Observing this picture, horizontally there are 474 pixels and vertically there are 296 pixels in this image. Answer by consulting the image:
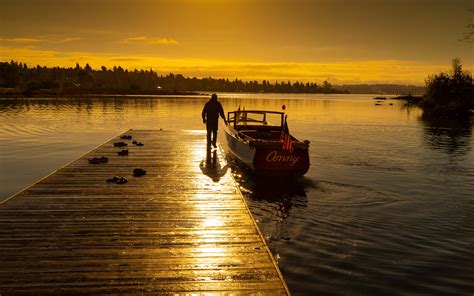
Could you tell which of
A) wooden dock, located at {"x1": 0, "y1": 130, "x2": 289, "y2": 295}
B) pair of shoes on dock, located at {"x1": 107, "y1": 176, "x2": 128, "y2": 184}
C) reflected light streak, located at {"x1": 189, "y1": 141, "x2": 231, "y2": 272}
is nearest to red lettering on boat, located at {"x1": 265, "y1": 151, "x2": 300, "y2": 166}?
reflected light streak, located at {"x1": 189, "y1": 141, "x2": 231, "y2": 272}

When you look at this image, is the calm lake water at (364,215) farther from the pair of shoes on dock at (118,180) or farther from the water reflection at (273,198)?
the pair of shoes on dock at (118,180)

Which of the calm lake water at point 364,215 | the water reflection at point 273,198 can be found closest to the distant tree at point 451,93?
the calm lake water at point 364,215

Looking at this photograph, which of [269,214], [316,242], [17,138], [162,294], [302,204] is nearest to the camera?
[162,294]

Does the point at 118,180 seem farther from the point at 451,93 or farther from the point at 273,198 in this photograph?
the point at 451,93

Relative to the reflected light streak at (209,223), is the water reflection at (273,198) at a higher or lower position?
lower

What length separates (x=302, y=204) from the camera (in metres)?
14.0

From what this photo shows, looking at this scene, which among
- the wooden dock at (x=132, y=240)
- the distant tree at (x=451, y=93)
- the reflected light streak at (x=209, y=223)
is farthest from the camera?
the distant tree at (x=451, y=93)

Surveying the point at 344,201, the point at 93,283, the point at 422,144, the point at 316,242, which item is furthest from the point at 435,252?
the point at 422,144

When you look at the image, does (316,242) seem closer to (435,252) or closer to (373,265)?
(373,265)

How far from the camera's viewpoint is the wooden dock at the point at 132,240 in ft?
17.3

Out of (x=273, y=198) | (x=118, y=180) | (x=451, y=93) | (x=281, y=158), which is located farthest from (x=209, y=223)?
(x=451, y=93)

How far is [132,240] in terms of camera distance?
6.82 m

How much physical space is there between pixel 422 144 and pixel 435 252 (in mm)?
25327

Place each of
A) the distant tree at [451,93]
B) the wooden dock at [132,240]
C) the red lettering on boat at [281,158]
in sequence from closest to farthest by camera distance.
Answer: the wooden dock at [132,240], the red lettering on boat at [281,158], the distant tree at [451,93]
